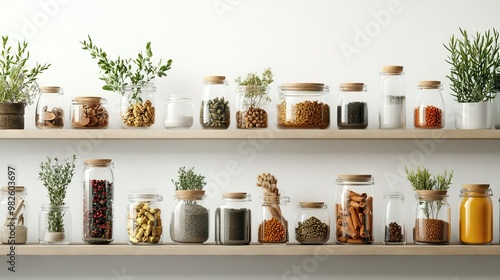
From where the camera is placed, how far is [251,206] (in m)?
2.41

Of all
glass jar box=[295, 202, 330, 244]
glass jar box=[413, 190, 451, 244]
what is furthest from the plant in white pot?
glass jar box=[295, 202, 330, 244]

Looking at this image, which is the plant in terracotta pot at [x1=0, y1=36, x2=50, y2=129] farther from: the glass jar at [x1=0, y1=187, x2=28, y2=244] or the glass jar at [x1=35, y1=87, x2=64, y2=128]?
the glass jar at [x1=0, y1=187, x2=28, y2=244]

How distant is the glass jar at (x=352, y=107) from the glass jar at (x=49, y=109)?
843 mm

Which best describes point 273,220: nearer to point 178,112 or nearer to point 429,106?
point 178,112

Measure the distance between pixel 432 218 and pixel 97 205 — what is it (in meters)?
0.98

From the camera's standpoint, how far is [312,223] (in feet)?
7.38

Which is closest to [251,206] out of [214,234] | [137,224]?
[214,234]

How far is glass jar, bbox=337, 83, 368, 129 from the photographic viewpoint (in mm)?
2252

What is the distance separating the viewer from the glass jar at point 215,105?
2.26 m

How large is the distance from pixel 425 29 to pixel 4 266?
153cm

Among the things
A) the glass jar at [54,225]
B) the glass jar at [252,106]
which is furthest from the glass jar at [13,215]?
the glass jar at [252,106]

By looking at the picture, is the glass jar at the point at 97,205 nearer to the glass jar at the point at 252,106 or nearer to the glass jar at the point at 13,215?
the glass jar at the point at 13,215

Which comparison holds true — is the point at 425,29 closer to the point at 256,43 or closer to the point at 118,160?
the point at 256,43

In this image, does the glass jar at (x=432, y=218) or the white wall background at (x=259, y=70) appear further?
the white wall background at (x=259, y=70)
